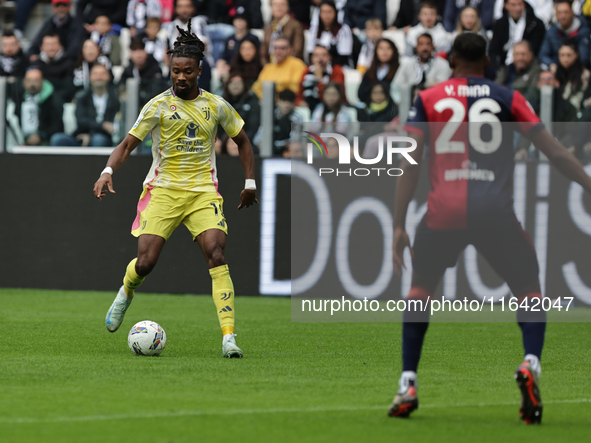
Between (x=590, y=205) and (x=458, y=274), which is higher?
(x=590, y=205)

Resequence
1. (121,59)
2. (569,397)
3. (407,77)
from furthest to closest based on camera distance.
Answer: (121,59) < (407,77) < (569,397)

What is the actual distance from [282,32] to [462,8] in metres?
2.77

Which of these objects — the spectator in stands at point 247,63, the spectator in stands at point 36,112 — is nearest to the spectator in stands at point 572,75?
the spectator in stands at point 247,63

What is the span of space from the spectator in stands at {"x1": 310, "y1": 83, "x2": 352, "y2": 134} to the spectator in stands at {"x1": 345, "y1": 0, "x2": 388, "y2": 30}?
345 cm

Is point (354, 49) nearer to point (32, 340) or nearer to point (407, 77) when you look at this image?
point (407, 77)

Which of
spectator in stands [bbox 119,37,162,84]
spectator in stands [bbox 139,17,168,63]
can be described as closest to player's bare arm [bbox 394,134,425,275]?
spectator in stands [bbox 119,37,162,84]

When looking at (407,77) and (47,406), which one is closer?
(47,406)

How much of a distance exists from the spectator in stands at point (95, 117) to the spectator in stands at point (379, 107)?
130 inches

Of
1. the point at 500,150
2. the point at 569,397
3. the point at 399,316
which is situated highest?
the point at 500,150

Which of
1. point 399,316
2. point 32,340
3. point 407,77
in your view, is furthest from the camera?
point 407,77

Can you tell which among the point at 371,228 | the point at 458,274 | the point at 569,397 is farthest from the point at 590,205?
the point at 569,397

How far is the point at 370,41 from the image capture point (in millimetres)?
15234

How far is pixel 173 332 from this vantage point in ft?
31.4

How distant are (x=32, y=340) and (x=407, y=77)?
22.6 ft
